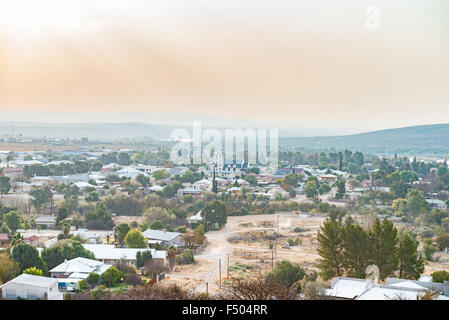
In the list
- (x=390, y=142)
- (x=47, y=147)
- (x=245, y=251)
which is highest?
(x=390, y=142)

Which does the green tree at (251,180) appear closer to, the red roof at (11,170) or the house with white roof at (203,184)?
the house with white roof at (203,184)

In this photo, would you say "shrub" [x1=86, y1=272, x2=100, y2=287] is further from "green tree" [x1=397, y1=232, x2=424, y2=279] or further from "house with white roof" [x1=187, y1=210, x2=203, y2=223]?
"house with white roof" [x1=187, y1=210, x2=203, y2=223]

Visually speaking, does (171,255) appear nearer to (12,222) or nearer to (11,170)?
(12,222)

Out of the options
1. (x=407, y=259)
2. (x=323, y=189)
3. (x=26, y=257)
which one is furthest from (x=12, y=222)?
(x=323, y=189)

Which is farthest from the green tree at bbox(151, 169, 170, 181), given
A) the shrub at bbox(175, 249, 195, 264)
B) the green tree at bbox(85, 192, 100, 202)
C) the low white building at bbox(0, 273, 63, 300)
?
the low white building at bbox(0, 273, 63, 300)

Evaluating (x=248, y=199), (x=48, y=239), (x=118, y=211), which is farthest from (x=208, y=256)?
(x=248, y=199)
